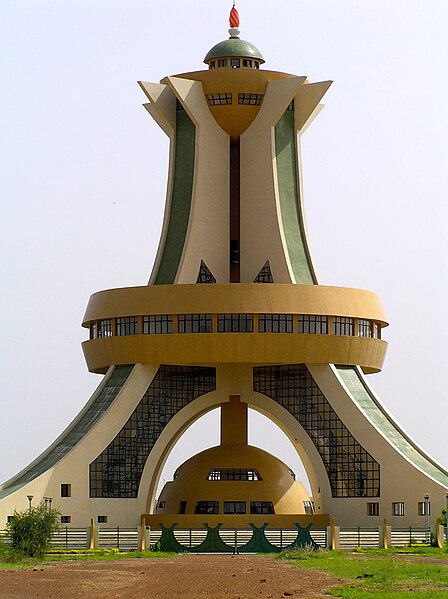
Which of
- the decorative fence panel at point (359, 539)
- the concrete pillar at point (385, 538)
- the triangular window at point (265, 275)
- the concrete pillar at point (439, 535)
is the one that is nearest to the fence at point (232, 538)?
the decorative fence panel at point (359, 539)

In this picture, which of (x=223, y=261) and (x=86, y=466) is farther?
(x=223, y=261)

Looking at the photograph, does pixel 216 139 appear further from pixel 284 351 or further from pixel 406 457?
pixel 406 457

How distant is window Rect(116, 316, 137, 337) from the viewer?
68.9m

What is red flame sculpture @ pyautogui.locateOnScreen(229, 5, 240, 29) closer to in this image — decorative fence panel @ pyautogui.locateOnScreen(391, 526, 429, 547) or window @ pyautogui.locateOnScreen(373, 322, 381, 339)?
window @ pyautogui.locateOnScreen(373, 322, 381, 339)

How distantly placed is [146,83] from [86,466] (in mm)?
17993

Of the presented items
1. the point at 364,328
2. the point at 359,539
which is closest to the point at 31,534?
the point at 359,539

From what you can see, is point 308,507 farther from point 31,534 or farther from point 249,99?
point 31,534

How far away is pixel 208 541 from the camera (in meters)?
58.0

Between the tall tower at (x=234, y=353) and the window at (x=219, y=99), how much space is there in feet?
0.36

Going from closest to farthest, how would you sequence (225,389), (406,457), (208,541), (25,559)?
(25,559) < (208,541) < (406,457) < (225,389)

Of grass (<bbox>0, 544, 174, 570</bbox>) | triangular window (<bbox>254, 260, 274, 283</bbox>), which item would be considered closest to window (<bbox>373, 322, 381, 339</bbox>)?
triangular window (<bbox>254, 260, 274, 283</bbox>)

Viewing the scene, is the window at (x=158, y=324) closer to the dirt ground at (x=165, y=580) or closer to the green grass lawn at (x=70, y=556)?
the green grass lawn at (x=70, y=556)

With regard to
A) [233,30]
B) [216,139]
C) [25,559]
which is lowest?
[25,559]

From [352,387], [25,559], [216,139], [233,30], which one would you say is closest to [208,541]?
[25,559]
